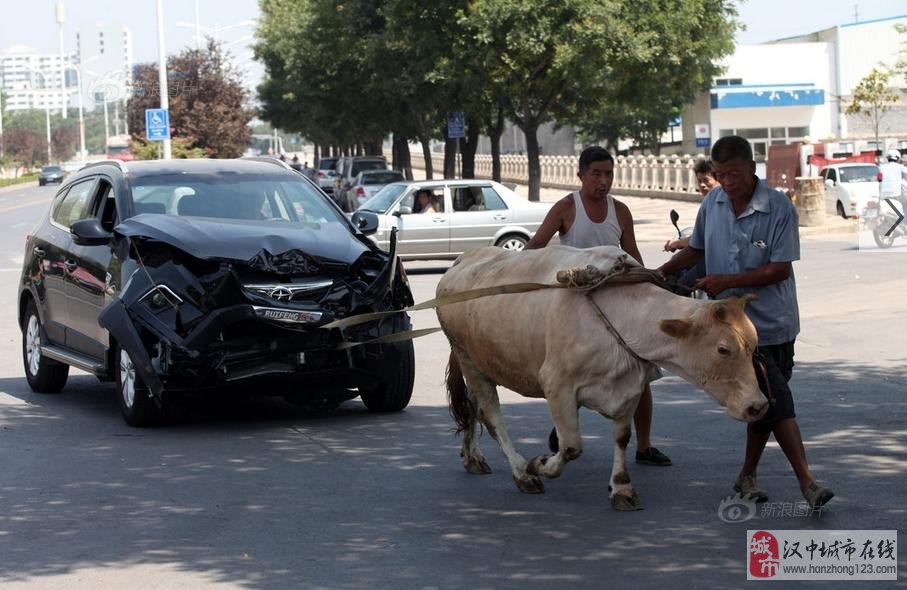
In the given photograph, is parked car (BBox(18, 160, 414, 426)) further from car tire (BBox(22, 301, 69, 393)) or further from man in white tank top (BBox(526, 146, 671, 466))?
man in white tank top (BBox(526, 146, 671, 466))

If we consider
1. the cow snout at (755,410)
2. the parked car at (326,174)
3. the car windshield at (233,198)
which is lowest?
the cow snout at (755,410)

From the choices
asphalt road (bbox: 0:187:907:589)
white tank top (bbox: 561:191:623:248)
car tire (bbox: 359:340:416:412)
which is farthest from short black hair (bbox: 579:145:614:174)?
car tire (bbox: 359:340:416:412)

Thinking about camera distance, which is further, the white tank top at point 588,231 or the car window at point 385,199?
the car window at point 385,199

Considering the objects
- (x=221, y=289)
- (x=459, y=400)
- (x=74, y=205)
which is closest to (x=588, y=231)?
(x=459, y=400)

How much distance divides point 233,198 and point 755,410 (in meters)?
5.55

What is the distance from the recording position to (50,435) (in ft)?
31.9

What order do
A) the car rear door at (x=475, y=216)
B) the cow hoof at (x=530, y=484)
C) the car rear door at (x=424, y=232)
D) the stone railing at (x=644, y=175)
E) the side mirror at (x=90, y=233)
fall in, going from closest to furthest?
the cow hoof at (x=530, y=484) < the side mirror at (x=90, y=233) < the car rear door at (x=424, y=232) < the car rear door at (x=475, y=216) < the stone railing at (x=644, y=175)

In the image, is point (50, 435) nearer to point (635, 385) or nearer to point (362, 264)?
point (362, 264)

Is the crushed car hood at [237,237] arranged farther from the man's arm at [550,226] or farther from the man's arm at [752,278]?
the man's arm at [752,278]

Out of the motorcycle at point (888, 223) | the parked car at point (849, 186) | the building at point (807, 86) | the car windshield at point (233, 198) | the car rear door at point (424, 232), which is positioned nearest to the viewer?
the car windshield at point (233, 198)

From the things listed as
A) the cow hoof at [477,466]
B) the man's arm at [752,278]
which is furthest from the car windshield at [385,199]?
the man's arm at [752,278]

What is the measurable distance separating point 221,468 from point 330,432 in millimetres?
1337

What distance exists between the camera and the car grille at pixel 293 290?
30.3 ft

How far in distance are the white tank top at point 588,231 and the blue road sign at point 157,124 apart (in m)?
32.6
